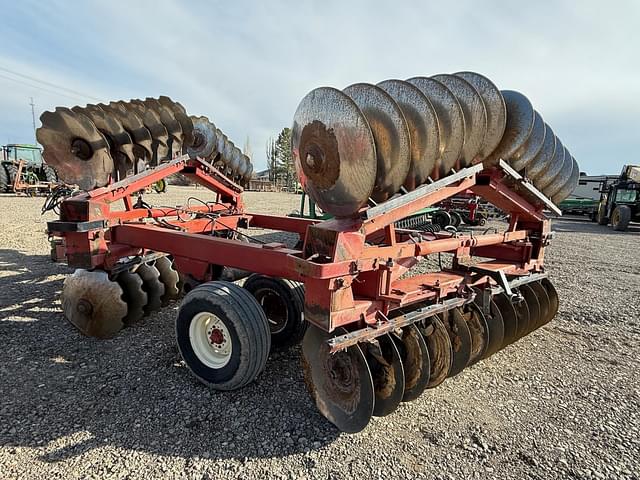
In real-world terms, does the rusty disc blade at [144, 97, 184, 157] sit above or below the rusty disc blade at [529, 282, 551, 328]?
above

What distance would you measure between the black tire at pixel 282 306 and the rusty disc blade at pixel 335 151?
56.4 inches

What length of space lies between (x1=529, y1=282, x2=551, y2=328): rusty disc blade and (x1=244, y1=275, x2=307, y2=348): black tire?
2.32 meters

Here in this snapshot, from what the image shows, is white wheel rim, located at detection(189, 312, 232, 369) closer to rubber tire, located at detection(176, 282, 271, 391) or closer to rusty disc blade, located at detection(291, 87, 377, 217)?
rubber tire, located at detection(176, 282, 271, 391)

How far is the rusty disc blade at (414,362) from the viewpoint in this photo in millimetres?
2533

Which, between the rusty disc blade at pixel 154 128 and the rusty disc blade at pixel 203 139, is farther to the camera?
the rusty disc blade at pixel 203 139

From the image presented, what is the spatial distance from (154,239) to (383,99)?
89.8 inches

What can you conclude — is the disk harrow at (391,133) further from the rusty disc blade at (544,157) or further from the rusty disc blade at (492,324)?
the rusty disc blade at (492,324)

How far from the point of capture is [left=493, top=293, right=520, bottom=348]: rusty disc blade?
3398 mm

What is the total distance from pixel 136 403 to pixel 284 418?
103cm

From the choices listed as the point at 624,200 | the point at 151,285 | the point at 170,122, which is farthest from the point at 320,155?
the point at 624,200

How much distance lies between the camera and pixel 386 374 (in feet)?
8.02

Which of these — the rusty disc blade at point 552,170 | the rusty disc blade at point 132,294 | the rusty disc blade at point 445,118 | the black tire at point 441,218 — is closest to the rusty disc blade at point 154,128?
the rusty disc blade at point 132,294

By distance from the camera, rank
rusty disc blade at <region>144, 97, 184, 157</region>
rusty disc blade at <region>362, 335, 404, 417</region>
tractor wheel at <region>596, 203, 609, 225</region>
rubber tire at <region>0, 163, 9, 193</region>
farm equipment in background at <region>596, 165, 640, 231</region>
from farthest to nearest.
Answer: rubber tire at <region>0, 163, 9, 193</region> < tractor wheel at <region>596, 203, 609, 225</region> < farm equipment in background at <region>596, 165, 640, 231</region> < rusty disc blade at <region>144, 97, 184, 157</region> < rusty disc blade at <region>362, 335, 404, 417</region>

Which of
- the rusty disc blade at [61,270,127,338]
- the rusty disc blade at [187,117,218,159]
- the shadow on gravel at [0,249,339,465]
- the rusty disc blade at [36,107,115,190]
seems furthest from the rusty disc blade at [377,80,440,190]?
the rusty disc blade at [187,117,218,159]
